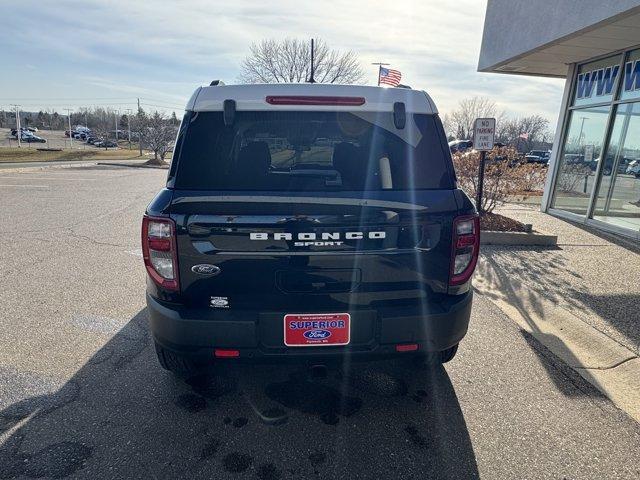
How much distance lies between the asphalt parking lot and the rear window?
1.11 metres

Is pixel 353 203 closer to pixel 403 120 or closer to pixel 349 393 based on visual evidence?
pixel 403 120

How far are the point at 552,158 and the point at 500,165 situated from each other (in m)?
3.57

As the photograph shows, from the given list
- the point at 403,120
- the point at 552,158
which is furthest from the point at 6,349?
the point at 552,158

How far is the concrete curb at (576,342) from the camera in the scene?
3025 mm

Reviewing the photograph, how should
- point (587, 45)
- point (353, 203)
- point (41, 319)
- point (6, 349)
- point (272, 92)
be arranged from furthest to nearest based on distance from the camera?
point (587, 45)
point (41, 319)
point (6, 349)
point (272, 92)
point (353, 203)

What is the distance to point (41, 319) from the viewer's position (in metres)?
3.88

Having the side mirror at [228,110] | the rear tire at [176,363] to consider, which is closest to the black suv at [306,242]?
the side mirror at [228,110]

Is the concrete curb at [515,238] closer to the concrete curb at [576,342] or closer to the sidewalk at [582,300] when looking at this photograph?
the sidewalk at [582,300]

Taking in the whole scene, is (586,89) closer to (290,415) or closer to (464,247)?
(464,247)

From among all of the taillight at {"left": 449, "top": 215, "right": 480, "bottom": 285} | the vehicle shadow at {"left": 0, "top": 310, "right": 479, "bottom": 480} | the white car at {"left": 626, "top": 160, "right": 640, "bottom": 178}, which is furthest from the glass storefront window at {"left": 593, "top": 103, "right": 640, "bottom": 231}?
the vehicle shadow at {"left": 0, "top": 310, "right": 479, "bottom": 480}

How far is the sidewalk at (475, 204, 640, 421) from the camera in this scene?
3.31 metres

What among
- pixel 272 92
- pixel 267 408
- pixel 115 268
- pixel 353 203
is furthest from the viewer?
pixel 115 268

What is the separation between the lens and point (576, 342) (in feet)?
12.2

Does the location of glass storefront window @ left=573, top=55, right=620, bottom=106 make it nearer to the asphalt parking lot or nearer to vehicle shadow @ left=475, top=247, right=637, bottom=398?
vehicle shadow @ left=475, top=247, right=637, bottom=398
